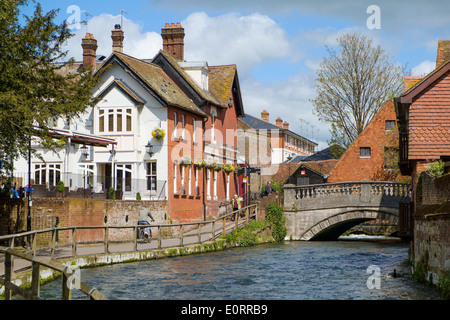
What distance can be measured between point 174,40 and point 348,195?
15793mm

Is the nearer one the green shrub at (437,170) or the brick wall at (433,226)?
the brick wall at (433,226)

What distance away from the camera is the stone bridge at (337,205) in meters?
38.0

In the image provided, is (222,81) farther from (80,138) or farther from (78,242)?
(78,242)

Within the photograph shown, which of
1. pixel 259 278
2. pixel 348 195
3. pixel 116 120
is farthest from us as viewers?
pixel 348 195

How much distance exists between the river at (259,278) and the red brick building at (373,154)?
1637cm

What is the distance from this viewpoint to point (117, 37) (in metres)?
45.5

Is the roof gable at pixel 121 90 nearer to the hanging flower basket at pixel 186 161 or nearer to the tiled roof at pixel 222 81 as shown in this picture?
the hanging flower basket at pixel 186 161

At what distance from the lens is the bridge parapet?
37812mm

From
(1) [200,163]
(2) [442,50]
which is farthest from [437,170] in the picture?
(1) [200,163]

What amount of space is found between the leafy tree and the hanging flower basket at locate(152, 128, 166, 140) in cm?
1327

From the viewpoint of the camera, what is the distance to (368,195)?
38.3 m

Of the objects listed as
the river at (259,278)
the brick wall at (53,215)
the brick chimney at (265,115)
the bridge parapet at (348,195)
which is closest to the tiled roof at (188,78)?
the bridge parapet at (348,195)

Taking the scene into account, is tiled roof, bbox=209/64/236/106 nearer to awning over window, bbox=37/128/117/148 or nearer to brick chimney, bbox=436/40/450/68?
awning over window, bbox=37/128/117/148
